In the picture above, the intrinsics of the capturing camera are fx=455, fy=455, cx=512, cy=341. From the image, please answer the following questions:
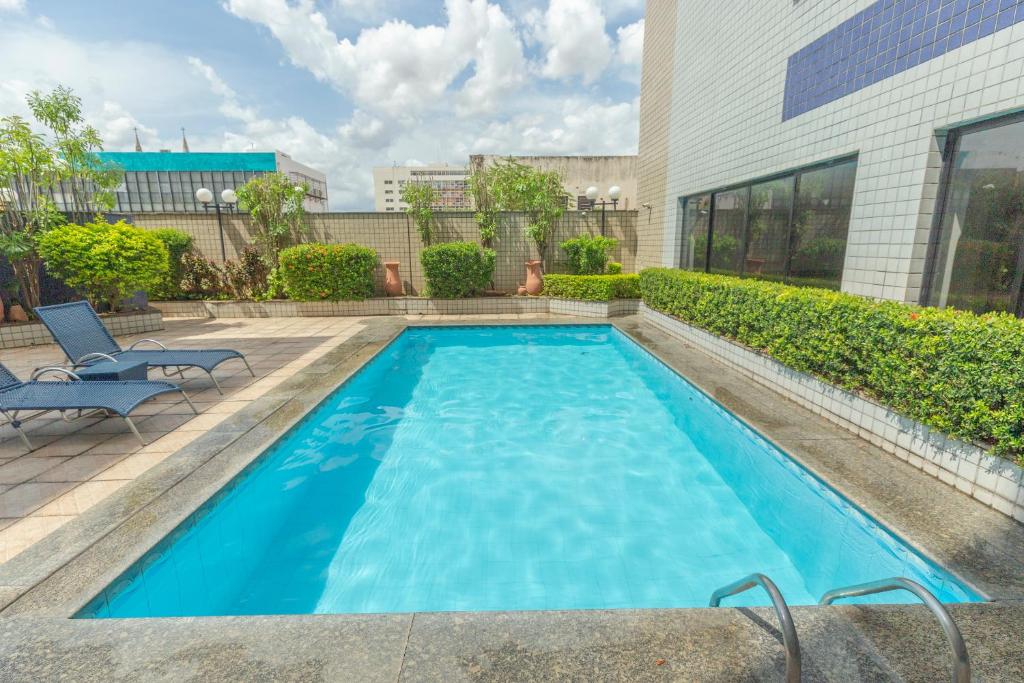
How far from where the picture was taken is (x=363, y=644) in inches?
76.8

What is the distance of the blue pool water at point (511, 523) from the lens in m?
2.91

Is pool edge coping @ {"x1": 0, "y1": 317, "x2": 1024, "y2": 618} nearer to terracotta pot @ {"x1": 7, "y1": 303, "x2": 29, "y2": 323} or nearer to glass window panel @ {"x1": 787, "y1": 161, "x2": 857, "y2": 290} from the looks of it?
glass window panel @ {"x1": 787, "y1": 161, "x2": 857, "y2": 290}

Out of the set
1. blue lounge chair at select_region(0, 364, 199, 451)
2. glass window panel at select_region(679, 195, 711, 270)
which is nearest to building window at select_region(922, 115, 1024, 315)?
glass window panel at select_region(679, 195, 711, 270)

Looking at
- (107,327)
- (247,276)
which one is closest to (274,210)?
(247,276)

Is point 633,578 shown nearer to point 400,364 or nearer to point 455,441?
point 455,441

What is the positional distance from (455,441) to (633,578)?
2.58 m

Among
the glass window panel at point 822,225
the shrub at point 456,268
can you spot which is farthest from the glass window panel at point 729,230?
the shrub at point 456,268

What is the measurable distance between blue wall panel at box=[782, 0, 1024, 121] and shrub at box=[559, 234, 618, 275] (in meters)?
5.86

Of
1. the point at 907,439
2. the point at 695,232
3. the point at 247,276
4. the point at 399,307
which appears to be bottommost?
the point at 907,439

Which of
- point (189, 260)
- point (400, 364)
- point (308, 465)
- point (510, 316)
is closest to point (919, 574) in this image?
point (308, 465)

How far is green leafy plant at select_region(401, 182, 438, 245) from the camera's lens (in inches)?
479

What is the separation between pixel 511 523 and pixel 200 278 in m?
12.0

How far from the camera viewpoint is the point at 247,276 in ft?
39.1

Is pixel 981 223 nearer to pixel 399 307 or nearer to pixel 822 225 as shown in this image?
pixel 822 225
